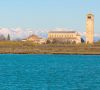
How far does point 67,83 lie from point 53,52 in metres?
123

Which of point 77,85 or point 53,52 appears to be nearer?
point 77,85

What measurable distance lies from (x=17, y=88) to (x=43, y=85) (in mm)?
3031

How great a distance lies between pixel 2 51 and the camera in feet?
552

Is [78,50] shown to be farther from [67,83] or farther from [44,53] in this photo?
[67,83]

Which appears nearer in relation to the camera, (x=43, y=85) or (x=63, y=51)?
(x=43, y=85)

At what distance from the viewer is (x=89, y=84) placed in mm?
40625

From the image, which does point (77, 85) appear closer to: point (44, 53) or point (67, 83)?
point (67, 83)

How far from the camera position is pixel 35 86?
38906 mm

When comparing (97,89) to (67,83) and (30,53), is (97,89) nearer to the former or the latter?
(67,83)

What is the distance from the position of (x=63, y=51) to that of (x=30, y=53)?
38.5 ft

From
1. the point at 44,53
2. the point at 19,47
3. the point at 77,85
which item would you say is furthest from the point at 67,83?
the point at 19,47

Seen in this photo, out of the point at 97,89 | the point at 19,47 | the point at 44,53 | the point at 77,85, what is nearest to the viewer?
the point at 97,89

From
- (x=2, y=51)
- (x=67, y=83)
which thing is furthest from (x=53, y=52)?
(x=67, y=83)

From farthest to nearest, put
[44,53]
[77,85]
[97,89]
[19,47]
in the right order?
Answer: [19,47]
[44,53]
[77,85]
[97,89]
